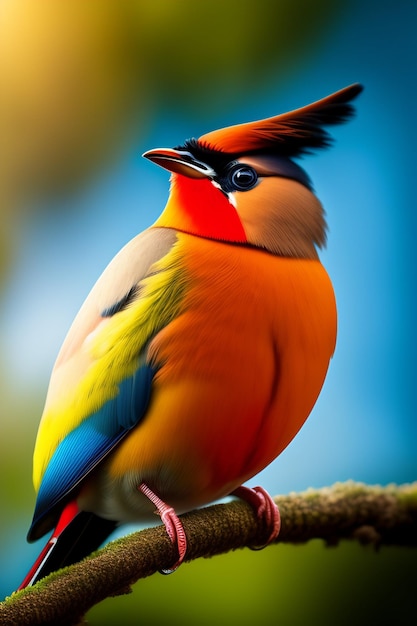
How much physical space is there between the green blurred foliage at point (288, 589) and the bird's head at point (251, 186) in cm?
59

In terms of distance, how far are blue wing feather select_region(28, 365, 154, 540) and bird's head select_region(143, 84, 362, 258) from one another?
29cm

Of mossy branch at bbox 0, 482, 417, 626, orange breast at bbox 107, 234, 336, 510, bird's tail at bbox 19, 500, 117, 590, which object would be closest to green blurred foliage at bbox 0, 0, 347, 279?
orange breast at bbox 107, 234, 336, 510

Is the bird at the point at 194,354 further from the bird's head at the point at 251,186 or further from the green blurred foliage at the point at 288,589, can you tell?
the green blurred foliage at the point at 288,589

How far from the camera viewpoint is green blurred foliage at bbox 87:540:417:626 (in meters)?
1.32

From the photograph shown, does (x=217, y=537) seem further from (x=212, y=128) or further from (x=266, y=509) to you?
(x=212, y=128)

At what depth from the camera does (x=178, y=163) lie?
120 cm

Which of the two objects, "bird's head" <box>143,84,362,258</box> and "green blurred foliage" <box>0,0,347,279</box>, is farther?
"green blurred foliage" <box>0,0,347,279</box>

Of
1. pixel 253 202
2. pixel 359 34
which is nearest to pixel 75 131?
pixel 253 202

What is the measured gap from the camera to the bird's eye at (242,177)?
1.22 metres

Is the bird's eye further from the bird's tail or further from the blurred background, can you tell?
the bird's tail

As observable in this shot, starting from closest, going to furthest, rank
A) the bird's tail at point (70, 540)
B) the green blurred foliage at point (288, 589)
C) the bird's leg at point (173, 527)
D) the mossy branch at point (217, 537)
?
the mossy branch at point (217, 537) → the bird's leg at point (173, 527) → the bird's tail at point (70, 540) → the green blurred foliage at point (288, 589)

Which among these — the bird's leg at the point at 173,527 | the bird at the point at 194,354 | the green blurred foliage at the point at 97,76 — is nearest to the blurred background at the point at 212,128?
the green blurred foliage at the point at 97,76

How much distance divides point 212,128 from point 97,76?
246 millimetres

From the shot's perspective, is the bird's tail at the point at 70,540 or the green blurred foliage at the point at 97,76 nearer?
the bird's tail at the point at 70,540
